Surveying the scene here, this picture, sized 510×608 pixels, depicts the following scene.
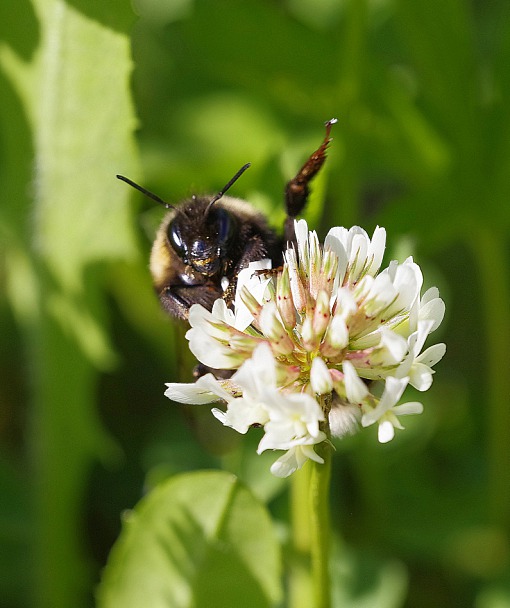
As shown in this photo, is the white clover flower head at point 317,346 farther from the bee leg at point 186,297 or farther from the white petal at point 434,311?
the bee leg at point 186,297

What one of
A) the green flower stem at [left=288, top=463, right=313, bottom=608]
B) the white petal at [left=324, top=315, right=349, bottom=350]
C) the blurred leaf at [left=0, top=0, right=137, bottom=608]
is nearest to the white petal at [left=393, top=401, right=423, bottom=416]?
the white petal at [left=324, top=315, right=349, bottom=350]

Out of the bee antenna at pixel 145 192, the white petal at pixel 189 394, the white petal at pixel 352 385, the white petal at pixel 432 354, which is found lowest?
the white petal at pixel 189 394

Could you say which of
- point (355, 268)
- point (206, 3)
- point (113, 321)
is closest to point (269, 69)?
point (206, 3)

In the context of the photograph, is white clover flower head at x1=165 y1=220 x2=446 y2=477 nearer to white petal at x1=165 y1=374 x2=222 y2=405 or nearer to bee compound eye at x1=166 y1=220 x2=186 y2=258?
white petal at x1=165 y1=374 x2=222 y2=405

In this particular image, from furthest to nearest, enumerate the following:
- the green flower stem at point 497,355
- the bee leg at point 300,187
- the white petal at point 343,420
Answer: the green flower stem at point 497,355 < the bee leg at point 300,187 < the white petal at point 343,420

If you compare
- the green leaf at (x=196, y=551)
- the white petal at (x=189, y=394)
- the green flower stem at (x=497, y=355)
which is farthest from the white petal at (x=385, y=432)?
the green flower stem at (x=497, y=355)

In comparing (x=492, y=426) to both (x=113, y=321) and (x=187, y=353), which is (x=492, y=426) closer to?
(x=187, y=353)
